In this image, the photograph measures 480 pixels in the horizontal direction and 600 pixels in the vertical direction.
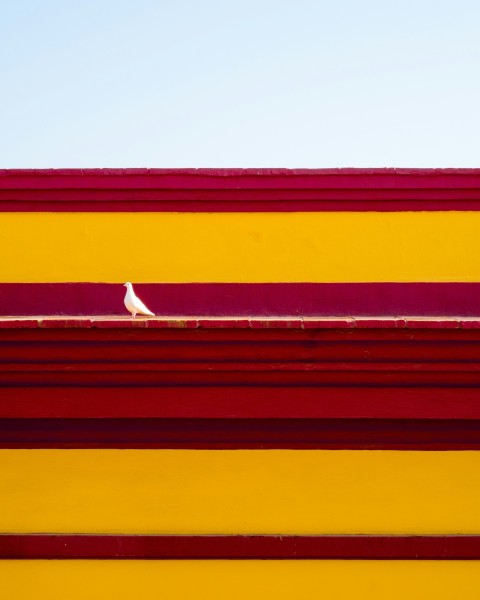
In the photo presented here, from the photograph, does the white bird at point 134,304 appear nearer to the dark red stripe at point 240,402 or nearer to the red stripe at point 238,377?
the red stripe at point 238,377

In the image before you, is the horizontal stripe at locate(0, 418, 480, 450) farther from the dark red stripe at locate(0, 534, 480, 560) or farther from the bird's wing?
the bird's wing

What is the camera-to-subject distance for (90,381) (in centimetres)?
386

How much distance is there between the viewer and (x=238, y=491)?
3.89 meters

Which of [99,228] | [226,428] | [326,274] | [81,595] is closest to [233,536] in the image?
[226,428]

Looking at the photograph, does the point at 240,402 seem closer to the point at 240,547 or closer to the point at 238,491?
the point at 238,491

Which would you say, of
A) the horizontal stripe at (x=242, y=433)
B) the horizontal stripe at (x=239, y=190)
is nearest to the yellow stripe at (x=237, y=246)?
the horizontal stripe at (x=239, y=190)

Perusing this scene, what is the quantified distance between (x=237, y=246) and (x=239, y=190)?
37cm

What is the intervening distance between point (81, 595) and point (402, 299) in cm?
259

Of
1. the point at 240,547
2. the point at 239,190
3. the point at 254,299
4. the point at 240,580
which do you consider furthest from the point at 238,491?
the point at 239,190

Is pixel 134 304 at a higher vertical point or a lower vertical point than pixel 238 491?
higher

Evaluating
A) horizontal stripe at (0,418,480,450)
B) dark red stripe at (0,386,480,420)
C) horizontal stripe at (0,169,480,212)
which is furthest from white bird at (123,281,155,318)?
horizontal stripe at (0,169,480,212)

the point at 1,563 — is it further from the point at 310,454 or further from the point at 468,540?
the point at 468,540

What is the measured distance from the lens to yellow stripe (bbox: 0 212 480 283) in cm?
439

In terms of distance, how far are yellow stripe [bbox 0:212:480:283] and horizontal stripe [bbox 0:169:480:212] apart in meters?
0.06
